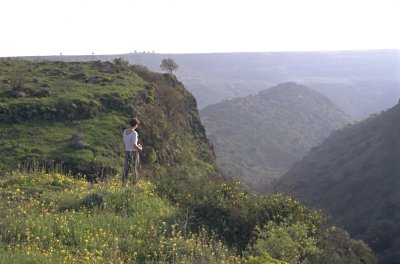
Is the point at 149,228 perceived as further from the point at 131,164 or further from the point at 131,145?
the point at 131,145

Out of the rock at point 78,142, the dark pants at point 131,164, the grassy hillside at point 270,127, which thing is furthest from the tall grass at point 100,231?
the grassy hillside at point 270,127

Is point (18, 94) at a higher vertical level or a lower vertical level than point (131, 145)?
lower

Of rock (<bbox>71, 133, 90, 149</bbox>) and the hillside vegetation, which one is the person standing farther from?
rock (<bbox>71, 133, 90, 149</bbox>)

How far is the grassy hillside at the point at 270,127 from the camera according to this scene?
114 m

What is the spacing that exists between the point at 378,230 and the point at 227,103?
115942mm

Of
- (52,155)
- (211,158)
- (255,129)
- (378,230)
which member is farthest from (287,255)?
(255,129)

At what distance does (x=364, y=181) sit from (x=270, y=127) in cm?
8045

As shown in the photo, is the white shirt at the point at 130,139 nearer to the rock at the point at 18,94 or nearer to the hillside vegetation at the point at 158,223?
the hillside vegetation at the point at 158,223

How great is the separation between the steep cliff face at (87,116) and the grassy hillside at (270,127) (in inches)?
2214

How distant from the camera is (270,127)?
482 ft

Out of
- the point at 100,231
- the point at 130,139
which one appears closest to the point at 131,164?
the point at 130,139

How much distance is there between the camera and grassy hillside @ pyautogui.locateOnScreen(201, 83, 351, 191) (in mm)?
113750

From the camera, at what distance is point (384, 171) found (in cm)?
6650

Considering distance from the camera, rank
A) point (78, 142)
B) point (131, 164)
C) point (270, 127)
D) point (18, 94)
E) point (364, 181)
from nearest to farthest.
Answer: point (131, 164) → point (78, 142) → point (18, 94) → point (364, 181) → point (270, 127)
